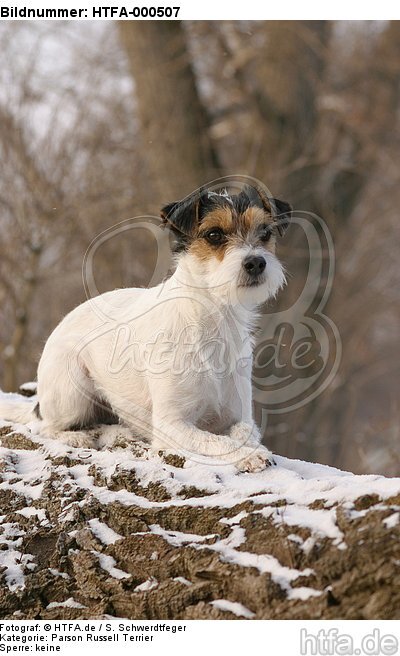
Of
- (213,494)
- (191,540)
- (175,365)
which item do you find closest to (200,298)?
(175,365)

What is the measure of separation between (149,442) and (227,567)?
5.00 ft

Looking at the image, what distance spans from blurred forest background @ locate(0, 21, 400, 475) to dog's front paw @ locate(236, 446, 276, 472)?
5.53 metres

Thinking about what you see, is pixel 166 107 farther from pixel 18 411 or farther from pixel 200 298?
pixel 200 298

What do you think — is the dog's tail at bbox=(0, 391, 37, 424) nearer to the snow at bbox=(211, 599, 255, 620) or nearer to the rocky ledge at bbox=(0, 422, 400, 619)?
the rocky ledge at bbox=(0, 422, 400, 619)

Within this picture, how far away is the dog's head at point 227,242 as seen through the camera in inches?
181

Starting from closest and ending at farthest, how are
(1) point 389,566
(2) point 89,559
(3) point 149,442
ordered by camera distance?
(1) point 389,566, (2) point 89,559, (3) point 149,442

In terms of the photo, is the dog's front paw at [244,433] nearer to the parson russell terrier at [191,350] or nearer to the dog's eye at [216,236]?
the parson russell terrier at [191,350]

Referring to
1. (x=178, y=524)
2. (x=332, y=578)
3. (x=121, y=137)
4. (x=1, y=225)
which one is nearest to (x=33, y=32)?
(x=1, y=225)

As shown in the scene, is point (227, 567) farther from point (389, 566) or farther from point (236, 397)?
point (236, 397)

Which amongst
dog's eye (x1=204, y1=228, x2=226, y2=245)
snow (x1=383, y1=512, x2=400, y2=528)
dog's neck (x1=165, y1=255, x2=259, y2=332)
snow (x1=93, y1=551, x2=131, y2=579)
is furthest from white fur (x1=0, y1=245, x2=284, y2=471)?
snow (x1=383, y1=512, x2=400, y2=528)

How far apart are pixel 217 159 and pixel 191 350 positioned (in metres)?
8.20

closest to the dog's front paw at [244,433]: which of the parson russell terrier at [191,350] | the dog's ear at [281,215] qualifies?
the parson russell terrier at [191,350]

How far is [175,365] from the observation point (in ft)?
15.6
